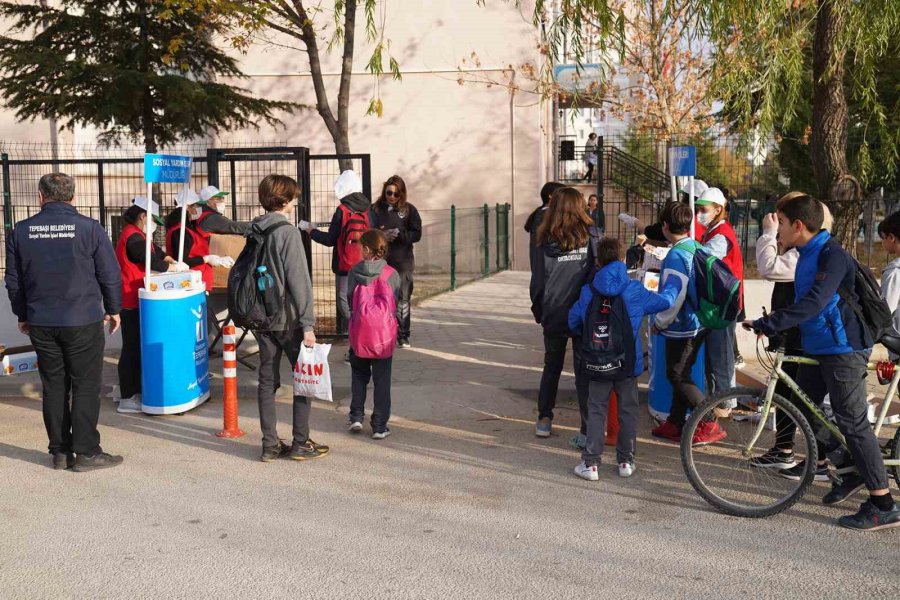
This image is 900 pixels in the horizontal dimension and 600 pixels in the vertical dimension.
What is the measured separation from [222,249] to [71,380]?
3587 millimetres

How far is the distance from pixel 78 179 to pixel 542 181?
9.33 m

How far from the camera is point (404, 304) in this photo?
1041 centimetres

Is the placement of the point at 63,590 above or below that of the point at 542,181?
below

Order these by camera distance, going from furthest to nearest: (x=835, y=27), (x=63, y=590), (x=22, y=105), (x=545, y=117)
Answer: (x=545, y=117), (x=22, y=105), (x=835, y=27), (x=63, y=590)

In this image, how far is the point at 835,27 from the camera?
9148 millimetres

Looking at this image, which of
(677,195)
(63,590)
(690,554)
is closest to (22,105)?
(677,195)

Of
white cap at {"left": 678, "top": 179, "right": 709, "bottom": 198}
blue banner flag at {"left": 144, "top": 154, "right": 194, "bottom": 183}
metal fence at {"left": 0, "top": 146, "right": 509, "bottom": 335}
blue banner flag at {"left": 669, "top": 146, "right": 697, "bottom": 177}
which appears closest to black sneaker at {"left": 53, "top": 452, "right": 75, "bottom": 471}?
blue banner flag at {"left": 144, "top": 154, "right": 194, "bottom": 183}

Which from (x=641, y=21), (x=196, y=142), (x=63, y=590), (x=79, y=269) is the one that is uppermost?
(x=641, y=21)

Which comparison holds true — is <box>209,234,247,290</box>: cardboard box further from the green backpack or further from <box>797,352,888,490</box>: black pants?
<box>797,352,888,490</box>: black pants

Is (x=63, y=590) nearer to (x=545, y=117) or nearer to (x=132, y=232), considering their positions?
(x=132, y=232)

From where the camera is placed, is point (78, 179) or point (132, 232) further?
point (78, 179)

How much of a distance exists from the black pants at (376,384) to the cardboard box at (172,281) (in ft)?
5.57

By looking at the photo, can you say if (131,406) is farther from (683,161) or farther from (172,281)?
(683,161)

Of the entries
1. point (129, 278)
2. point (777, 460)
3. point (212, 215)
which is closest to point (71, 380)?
point (129, 278)
